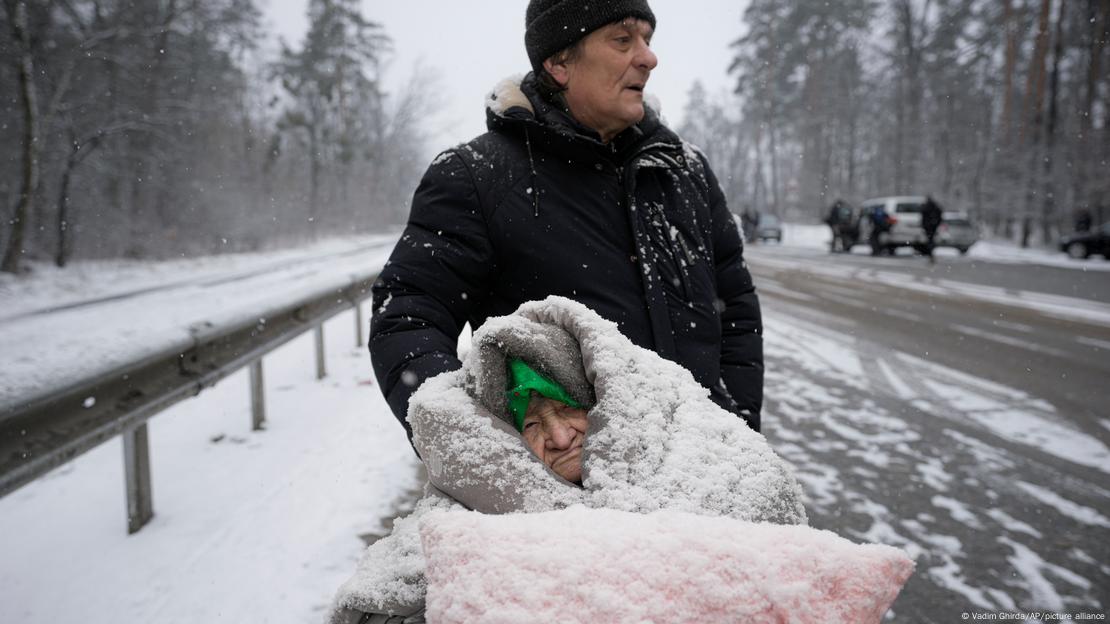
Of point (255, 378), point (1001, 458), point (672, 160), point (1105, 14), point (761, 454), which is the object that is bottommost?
point (1001, 458)

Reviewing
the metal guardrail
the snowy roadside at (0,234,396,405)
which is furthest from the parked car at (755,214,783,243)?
the metal guardrail

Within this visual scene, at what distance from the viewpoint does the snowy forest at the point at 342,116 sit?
18188 mm

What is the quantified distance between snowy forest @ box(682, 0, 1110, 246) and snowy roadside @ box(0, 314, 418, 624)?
99.6 ft

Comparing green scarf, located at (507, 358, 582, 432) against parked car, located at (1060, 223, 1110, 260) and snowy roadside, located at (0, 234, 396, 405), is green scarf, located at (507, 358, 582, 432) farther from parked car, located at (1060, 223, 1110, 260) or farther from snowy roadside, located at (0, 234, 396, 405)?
parked car, located at (1060, 223, 1110, 260)

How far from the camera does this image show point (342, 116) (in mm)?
41688

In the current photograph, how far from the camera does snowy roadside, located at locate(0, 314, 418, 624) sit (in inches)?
100.0

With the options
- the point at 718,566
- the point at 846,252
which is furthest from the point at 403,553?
the point at 846,252

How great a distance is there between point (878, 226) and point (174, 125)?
2614cm

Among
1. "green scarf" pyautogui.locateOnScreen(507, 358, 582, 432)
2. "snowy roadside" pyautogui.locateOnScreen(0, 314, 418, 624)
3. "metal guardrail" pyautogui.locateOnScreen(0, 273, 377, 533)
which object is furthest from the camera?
"snowy roadside" pyautogui.locateOnScreen(0, 314, 418, 624)

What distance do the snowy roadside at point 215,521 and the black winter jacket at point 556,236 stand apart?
161 cm

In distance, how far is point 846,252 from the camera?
94.4 ft

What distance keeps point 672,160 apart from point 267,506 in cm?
278

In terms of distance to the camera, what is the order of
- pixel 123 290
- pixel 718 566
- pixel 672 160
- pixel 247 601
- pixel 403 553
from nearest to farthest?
pixel 718 566, pixel 403 553, pixel 672 160, pixel 247 601, pixel 123 290

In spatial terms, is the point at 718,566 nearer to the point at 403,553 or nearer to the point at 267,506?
the point at 403,553
